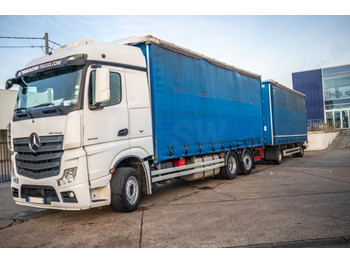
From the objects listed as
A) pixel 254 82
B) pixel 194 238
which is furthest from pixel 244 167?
pixel 194 238

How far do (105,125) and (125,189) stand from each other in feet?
4.29

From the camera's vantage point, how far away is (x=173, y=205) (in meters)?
6.91

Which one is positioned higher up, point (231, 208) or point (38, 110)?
point (38, 110)

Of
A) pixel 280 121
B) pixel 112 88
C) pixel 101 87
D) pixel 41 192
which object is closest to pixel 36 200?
pixel 41 192

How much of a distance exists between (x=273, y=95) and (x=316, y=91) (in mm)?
23394

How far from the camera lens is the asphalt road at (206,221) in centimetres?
441

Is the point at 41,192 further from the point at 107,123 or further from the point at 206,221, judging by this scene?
the point at 206,221

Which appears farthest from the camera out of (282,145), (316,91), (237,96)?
(316,91)

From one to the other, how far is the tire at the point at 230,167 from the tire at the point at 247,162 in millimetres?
496

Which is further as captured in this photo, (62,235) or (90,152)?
(90,152)

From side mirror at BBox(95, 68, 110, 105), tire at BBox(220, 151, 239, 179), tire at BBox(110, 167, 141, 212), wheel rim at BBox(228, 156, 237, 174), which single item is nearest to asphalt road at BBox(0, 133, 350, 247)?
tire at BBox(110, 167, 141, 212)

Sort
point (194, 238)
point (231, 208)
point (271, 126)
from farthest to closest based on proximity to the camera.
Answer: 1. point (271, 126)
2. point (231, 208)
3. point (194, 238)

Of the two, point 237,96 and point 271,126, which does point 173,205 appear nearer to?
point 237,96

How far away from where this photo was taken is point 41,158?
5398 mm
